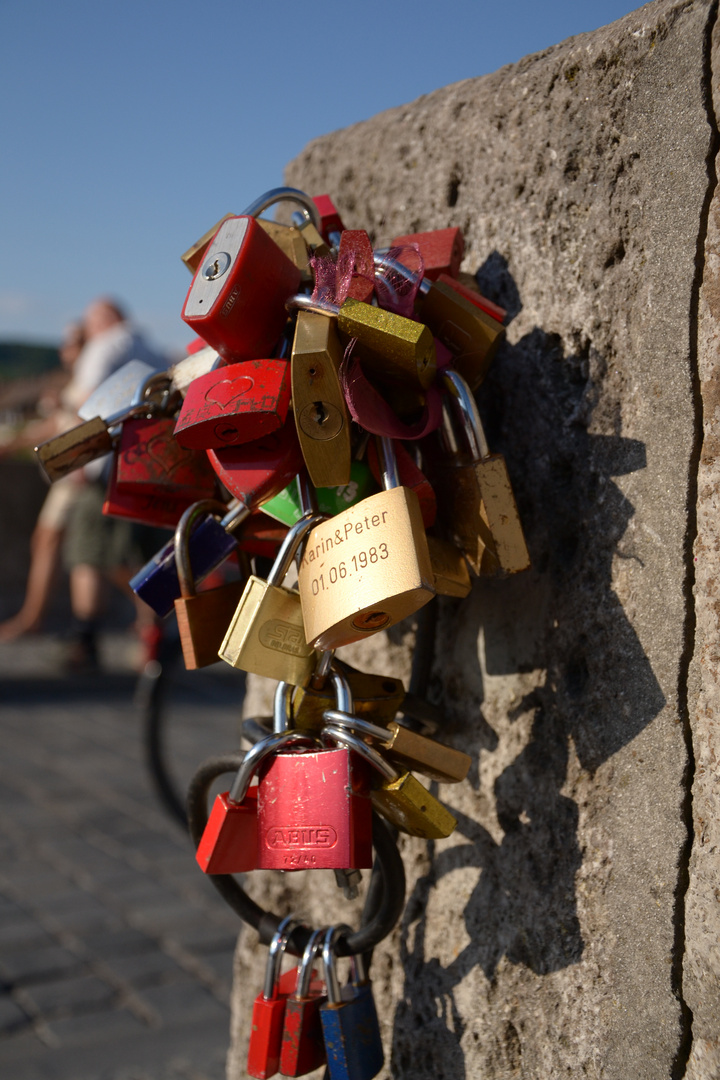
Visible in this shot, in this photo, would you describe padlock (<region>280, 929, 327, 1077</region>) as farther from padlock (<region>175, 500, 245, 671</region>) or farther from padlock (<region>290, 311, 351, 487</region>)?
padlock (<region>290, 311, 351, 487</region>)

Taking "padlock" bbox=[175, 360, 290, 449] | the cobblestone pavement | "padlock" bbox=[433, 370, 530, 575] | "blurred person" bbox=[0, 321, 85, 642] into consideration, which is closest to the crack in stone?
"padlock" bbox=[433, 370, 530, 575]

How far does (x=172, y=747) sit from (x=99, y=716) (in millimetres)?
654

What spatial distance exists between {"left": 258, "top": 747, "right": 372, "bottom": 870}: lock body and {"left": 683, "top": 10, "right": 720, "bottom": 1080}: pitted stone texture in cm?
29

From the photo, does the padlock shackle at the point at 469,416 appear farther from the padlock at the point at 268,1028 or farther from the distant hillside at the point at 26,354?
the distant hillside at the point at 26,354

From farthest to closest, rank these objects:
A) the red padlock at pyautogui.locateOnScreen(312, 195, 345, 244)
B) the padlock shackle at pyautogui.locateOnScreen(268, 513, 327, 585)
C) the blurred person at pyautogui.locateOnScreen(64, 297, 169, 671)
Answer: the blurred person at pyautogui.locateOnScreen(64, 297, 169, 671), the red padlock at pyautogui.locateOnScreen(312, 195, 345, 244), the padlock shackle at pyautogui.locateOnScreen(268, 513, 327, 585)

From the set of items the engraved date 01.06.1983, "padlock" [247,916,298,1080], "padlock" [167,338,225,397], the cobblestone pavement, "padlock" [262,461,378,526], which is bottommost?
the cobblestone pavement

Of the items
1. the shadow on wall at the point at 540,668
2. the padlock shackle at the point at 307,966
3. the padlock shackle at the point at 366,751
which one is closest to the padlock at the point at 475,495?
the shadow on wall at the point at 540,668

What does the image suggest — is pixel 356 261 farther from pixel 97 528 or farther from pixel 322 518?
pixel 97 528

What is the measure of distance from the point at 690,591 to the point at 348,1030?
0.55m

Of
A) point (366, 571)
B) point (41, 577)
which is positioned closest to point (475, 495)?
point (366, 571)

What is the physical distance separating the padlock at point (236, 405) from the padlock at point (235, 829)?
0.93 ft

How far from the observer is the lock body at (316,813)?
834 millimetres

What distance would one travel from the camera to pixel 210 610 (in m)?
0.99

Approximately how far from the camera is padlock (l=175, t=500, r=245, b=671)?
0.97m
